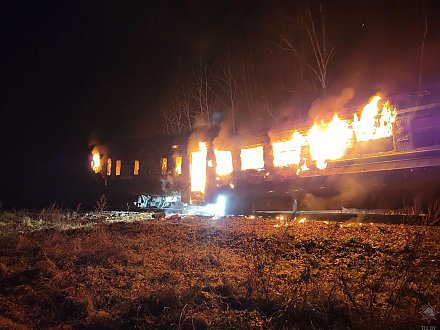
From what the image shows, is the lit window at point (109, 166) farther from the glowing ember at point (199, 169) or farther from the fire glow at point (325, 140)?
the fire glow at point (325, 140)

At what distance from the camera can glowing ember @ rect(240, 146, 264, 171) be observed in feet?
48.9

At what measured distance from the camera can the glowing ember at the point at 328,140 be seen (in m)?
11.7

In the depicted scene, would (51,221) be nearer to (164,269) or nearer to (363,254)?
(164,269)

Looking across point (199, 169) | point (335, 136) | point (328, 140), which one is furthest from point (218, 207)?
point (335, 136)

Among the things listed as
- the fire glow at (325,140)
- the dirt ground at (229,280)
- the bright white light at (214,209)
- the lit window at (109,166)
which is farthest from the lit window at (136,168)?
the dirt ground at (229,280)

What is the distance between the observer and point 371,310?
4.20 meters

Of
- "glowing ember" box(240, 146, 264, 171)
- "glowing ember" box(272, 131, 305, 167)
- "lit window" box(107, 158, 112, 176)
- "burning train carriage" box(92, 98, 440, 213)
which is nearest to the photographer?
"burning train carriage" box(92, 98, 440, 213)

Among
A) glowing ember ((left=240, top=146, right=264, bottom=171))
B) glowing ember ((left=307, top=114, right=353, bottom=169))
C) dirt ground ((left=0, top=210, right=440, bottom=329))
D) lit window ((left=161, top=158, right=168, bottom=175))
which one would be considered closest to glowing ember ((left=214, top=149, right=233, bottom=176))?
glowing ember ((left=240, top=146, right=264, bottom=171))

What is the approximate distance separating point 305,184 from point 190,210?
829cm

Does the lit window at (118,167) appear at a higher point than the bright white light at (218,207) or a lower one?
higher

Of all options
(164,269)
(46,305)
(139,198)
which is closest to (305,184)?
(164,269)

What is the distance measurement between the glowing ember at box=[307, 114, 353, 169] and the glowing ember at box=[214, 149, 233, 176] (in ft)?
15.9

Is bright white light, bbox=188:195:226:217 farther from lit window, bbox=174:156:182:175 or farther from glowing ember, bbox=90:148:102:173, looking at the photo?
glowing ember, bbox=90:148:102:173

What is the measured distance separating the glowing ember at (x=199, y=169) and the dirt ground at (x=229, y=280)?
28.9 ft
